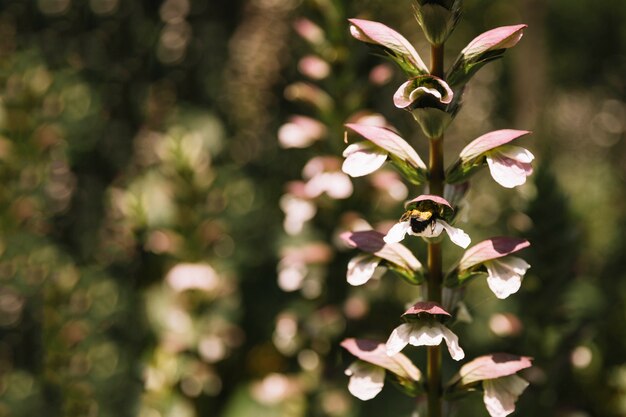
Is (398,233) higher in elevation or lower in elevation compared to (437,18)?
lower

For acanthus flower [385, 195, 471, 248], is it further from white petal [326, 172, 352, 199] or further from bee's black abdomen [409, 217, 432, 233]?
white petal [326, 172, 352, 199]

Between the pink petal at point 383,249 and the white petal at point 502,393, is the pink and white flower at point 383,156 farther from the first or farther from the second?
the white petal at point 502,393

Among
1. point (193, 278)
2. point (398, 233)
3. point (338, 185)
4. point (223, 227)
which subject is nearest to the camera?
point (398, 233)

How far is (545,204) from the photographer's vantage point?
95 cm

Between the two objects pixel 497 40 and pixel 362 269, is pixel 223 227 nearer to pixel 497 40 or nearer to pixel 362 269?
pixel 362 269

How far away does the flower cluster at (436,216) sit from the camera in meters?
0.55

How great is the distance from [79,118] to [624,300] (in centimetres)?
152

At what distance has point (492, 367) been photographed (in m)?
0.59

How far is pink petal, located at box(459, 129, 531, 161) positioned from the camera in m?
0.56

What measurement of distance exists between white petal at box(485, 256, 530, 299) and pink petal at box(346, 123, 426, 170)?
105 millimetres

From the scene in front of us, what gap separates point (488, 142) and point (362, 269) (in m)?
0.16

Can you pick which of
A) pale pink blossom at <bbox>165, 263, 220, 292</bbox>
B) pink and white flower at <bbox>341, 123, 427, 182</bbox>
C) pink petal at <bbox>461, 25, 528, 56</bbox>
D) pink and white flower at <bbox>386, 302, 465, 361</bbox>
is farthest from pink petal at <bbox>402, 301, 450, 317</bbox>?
pale pink blossom at <bbox>165, 263, 220, 292</bbox>

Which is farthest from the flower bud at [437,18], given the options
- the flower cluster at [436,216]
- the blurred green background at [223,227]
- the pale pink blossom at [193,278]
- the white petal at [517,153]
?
the pale pink blossom at [193,278]

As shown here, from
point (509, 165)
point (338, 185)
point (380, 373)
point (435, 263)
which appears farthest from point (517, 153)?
point (338, 185)
